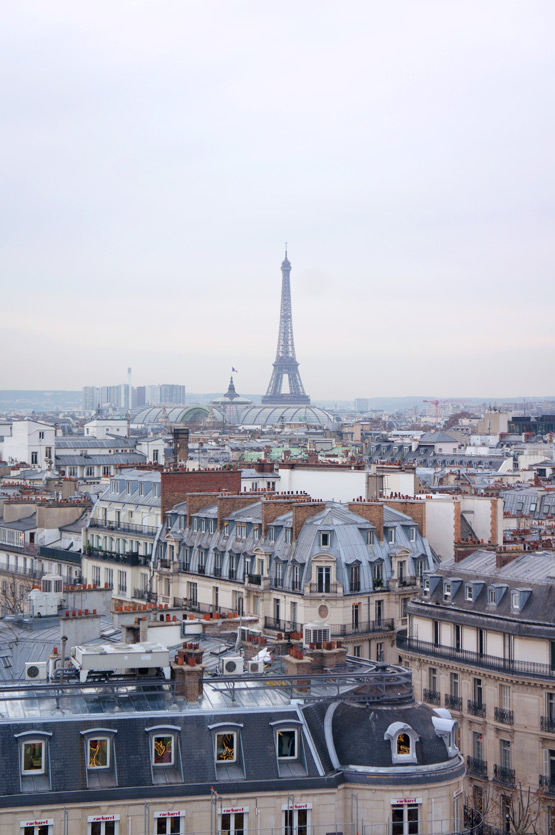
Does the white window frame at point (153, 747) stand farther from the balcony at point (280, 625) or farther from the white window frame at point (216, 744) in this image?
the balcony at point (280, 625)

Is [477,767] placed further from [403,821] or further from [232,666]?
[403,821]

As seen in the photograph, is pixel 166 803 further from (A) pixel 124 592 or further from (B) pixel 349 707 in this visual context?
(A) pixel 124 592

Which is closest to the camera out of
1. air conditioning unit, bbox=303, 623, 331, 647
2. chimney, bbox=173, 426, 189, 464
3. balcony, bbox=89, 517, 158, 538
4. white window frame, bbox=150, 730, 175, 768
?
white window frame, bbox=150, 730, 175, 768

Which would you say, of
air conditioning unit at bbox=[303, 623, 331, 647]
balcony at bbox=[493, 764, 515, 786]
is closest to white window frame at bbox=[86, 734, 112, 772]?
air conditioning unit at bbox=[303, 623, 331, 647]

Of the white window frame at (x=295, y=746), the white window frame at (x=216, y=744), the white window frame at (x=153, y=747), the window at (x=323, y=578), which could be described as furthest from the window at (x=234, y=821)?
the window at (x=323, y=578)

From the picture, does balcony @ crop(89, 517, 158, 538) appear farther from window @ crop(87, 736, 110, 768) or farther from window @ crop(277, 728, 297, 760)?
window @ crop(87, 736, 110, 768)

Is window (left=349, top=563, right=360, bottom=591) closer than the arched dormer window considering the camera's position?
No

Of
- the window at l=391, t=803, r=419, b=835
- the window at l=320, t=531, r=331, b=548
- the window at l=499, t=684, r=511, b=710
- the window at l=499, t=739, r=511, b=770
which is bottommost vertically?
the window at l=499, t=739, r=511, b=770

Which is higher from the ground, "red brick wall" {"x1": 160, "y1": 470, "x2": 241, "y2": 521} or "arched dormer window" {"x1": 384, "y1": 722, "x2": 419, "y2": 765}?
"red brick wall" {"x1": 160, "y1": 470, "x2": 241, "y2": 521}

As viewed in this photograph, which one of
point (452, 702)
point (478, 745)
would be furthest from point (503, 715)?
point (452, 702)
